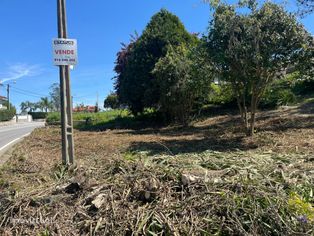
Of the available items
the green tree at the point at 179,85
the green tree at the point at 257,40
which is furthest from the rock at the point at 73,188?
the green tree at the point at 179,85

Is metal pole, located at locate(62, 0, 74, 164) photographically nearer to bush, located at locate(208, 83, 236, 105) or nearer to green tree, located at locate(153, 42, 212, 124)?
green tree, located at locate(153, 42, 212, 124)

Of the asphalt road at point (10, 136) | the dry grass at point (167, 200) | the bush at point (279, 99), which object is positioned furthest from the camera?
the bush at point (279, 99)

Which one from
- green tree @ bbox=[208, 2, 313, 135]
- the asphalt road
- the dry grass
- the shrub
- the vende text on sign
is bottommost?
the asphalt road

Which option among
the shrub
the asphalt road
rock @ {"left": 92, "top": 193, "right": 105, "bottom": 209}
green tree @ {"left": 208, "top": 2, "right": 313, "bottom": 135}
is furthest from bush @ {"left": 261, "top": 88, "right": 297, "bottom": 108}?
the shrub

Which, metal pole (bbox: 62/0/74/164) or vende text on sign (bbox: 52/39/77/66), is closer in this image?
vende text on sign (bbox: 52/39/77/66)

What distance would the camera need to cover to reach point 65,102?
685cm

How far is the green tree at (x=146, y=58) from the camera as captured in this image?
69.8 ft

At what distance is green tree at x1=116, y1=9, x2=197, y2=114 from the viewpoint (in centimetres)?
2128

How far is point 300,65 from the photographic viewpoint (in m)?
11.1

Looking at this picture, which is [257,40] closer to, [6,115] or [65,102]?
[65,102]

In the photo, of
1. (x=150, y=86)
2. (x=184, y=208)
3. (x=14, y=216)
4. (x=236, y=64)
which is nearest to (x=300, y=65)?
(x=236, y=64)

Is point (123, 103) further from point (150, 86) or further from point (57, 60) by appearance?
point (57, 60)

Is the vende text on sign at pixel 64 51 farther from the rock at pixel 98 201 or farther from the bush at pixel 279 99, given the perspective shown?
the bush at pixel 279 99

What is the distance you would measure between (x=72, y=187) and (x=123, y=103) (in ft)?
61.8
